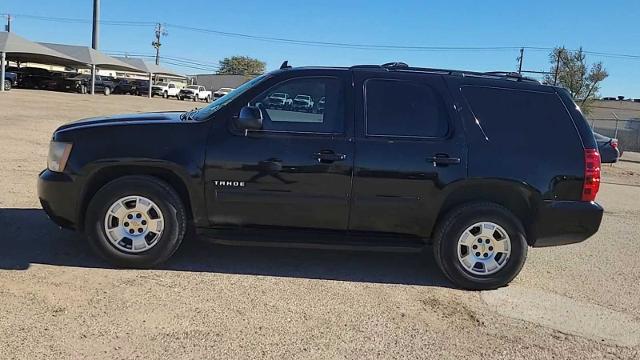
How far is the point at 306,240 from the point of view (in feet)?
17.1

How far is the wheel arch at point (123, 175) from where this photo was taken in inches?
201

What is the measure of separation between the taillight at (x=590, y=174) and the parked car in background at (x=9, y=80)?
136ft

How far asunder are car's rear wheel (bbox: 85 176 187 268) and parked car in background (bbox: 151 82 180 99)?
2405 inches

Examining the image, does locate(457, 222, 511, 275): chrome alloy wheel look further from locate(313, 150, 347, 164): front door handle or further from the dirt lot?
locate(313, 150, 347, 164): front door handle

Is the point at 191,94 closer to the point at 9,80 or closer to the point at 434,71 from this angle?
the point at 9,80

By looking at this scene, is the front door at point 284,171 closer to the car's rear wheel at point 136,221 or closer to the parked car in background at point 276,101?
the parked car in background at point 276,101

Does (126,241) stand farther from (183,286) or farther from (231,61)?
(231,61)

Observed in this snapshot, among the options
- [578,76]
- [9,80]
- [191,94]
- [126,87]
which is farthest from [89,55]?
[578,76]

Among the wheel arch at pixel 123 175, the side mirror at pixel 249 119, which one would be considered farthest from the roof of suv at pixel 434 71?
the wheel arch at pixel 123 175

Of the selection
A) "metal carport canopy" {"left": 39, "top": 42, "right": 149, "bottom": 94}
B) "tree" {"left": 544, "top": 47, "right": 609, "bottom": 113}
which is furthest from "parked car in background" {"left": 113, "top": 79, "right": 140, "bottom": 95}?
"tree" {"left": 544, "top": 47, "right": 609, "bottom": 113}

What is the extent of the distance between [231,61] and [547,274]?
133 m

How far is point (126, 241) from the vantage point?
515 cm

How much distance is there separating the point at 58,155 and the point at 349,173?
256 centimetres

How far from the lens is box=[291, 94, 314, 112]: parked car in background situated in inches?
205
